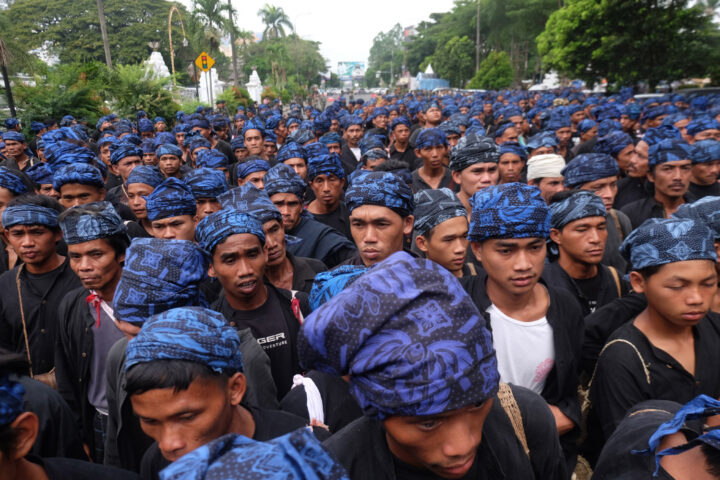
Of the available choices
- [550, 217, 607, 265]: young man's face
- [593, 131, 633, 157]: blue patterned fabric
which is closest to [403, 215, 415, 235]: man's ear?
[550, 217, 607, 265]: young man's face

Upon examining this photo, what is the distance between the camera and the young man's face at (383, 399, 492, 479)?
122 centimetres

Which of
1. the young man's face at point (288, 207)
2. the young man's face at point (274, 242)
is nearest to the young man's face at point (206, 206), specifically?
the young man's face at point (288, 207)

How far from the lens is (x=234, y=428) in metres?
1.86

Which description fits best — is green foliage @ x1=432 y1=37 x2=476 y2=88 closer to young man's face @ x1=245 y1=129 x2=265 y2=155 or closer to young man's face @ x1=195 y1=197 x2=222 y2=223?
young man's face @ x1=245 y1=129 x2=265 y2=155

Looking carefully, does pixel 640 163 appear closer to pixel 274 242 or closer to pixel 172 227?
pixel 274 242

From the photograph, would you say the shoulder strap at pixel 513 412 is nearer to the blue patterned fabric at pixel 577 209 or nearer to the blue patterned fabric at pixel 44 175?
the blue patterned fabric at pixel 577 209

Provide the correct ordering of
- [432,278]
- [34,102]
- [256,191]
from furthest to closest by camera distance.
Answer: [34,102] < [256,191] < [432,278]

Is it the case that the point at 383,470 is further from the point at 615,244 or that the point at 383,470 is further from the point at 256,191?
the point at 615,244

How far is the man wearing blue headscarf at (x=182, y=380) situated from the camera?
1715 mm

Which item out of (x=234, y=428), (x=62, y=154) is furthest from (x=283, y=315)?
(x=62, y=154)

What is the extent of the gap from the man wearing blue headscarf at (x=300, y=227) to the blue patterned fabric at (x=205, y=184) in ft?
1.85

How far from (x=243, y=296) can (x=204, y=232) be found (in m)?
0.46

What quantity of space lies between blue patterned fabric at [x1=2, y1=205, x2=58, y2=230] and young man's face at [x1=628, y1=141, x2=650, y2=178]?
20.1 feet

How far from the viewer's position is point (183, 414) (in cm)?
174
